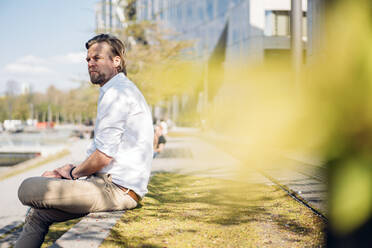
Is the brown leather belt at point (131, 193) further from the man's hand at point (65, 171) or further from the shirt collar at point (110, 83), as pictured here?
the shirt collar at point (110, 83)

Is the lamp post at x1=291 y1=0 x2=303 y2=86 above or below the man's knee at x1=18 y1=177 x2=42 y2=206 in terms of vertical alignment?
above

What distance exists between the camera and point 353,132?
155 centimetres

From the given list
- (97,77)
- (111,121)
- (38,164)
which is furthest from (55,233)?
(38,164)

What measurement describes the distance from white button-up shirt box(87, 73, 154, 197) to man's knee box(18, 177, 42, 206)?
382mm

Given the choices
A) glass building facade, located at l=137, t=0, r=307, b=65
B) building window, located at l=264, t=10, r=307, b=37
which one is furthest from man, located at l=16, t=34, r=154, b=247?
building window, located at l=264, t=10, r=307, b=37

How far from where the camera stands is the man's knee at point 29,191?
212 centimetres

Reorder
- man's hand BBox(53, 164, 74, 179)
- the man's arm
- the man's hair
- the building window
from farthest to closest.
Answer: the building window < the man's hair < man's hand BBox(53, 164, 74, 179) < the man's arm

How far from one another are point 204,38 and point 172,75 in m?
33.4

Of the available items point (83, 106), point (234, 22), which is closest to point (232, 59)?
point (234, 22)

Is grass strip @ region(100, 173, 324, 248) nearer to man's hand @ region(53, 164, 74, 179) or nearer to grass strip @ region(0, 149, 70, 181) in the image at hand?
man's hand @ region(53, 164, 74, 179)

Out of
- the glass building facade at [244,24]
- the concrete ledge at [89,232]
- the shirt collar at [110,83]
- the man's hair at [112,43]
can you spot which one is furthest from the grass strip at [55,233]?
the glass building facade at [244,24]

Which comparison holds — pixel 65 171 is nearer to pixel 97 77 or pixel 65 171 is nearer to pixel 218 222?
pixel 97 77

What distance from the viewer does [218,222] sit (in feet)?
Result: 14.1

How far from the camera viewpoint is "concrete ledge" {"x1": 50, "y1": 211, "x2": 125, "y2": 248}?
320 cm
